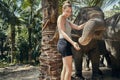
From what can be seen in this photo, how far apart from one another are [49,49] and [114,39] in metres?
2.46

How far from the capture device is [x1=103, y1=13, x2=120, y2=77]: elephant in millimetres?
8430

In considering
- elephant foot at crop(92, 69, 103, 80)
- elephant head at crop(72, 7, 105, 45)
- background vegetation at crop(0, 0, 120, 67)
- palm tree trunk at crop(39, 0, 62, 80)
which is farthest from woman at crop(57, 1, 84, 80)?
background vegetation at crop(0, 0, 120, 67)

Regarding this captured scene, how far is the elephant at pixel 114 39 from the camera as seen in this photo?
843 centimetres

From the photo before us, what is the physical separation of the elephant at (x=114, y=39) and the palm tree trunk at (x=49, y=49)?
2.10 meters

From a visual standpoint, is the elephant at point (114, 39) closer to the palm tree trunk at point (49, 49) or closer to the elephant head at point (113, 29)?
the elephant head at point (113, 29)

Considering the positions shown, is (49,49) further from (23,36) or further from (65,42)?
(23,36)

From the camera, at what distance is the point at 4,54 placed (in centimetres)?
2958

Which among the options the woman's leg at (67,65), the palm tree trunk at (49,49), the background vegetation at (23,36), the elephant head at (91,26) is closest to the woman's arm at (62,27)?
the woman's leg at (67,65)

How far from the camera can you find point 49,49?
699 cm

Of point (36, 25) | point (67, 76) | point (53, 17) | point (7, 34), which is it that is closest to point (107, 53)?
point (53, 17)

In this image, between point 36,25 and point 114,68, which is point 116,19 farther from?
point 36,25

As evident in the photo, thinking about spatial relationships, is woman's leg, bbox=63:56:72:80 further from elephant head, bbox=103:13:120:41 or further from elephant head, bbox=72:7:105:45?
elephant head, bbox=103:13:120:41

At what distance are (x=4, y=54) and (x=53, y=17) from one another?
75.8 ft

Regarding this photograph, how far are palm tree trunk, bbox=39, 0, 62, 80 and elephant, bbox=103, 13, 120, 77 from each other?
2.10m
